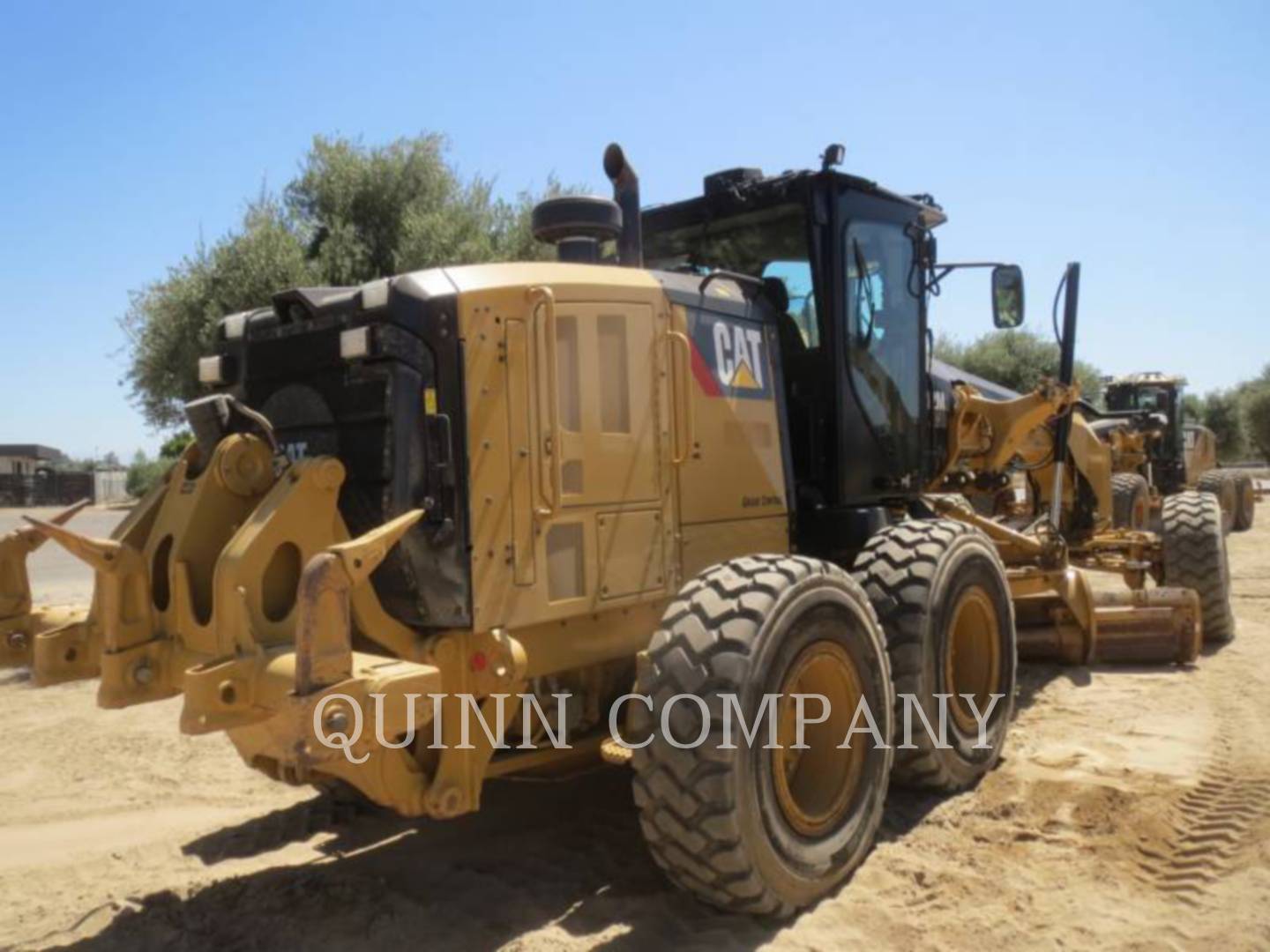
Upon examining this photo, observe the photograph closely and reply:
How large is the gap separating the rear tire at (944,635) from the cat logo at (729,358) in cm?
98

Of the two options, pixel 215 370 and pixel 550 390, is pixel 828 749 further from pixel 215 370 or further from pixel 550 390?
pixel 215 370

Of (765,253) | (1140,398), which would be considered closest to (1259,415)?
(1140,398)

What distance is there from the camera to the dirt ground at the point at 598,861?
3803mm

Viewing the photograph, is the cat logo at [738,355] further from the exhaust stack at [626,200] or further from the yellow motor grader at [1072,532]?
the yellow motor grader at [1072,532]

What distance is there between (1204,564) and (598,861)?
21.3ft

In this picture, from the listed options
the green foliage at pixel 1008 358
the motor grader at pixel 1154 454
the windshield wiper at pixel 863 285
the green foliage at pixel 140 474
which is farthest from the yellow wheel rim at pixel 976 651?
the green foliage at pixel 140 474

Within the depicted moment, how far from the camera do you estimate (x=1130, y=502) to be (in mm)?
11633

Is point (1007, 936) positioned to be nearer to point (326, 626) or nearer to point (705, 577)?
point (705, 577)

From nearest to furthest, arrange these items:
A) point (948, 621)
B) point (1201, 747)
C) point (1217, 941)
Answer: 1. point (1217, 941)
2. point (948, 621)
3. point (1201, 747)

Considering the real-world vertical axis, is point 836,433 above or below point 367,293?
below

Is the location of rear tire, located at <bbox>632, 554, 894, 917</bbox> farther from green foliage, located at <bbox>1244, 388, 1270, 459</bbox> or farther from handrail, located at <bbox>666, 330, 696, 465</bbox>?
green foliage, located at <bbox>1244, 388, 1270, 459</bbox>

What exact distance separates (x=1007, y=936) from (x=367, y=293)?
312 centimetres

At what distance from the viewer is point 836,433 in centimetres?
546

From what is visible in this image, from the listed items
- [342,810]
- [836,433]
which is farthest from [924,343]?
[342,810]
